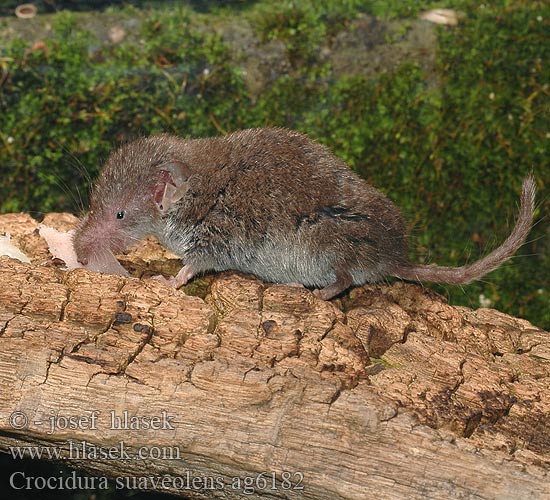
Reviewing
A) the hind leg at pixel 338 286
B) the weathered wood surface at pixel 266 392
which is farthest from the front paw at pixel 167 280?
the hind leg at pixel 338 286

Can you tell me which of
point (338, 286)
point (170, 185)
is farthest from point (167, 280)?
point (338, 286)

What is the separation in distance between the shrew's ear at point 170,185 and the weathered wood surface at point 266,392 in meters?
0.65

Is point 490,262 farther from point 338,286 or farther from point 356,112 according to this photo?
point 356,112

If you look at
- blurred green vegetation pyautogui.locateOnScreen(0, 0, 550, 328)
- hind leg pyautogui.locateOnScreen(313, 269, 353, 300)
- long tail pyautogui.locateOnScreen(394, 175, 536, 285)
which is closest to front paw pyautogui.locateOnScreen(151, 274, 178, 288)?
hind leg pyautogui.locateOnScreen(313, 269, 353, 300)

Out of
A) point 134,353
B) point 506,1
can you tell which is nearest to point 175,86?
point 506,1

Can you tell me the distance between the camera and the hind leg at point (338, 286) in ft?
13.0

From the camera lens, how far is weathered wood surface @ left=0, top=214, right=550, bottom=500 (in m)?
3.04

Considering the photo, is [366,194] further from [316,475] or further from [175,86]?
[175,86]

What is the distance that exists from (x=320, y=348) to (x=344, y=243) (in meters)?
0.76

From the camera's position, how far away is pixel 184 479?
3287 mm

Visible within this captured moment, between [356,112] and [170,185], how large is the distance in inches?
82.0

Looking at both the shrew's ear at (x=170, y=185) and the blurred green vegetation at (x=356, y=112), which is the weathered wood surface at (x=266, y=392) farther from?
the blurred green vegetation at (x=356, y=112)

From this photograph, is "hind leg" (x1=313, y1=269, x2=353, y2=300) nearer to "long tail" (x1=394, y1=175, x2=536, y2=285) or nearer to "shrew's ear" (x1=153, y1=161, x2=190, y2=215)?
"long tail" (x1=394, y1=175, x2=536, y2=285)

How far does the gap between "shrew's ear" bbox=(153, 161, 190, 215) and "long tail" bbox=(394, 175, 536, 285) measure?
1.19 meters
